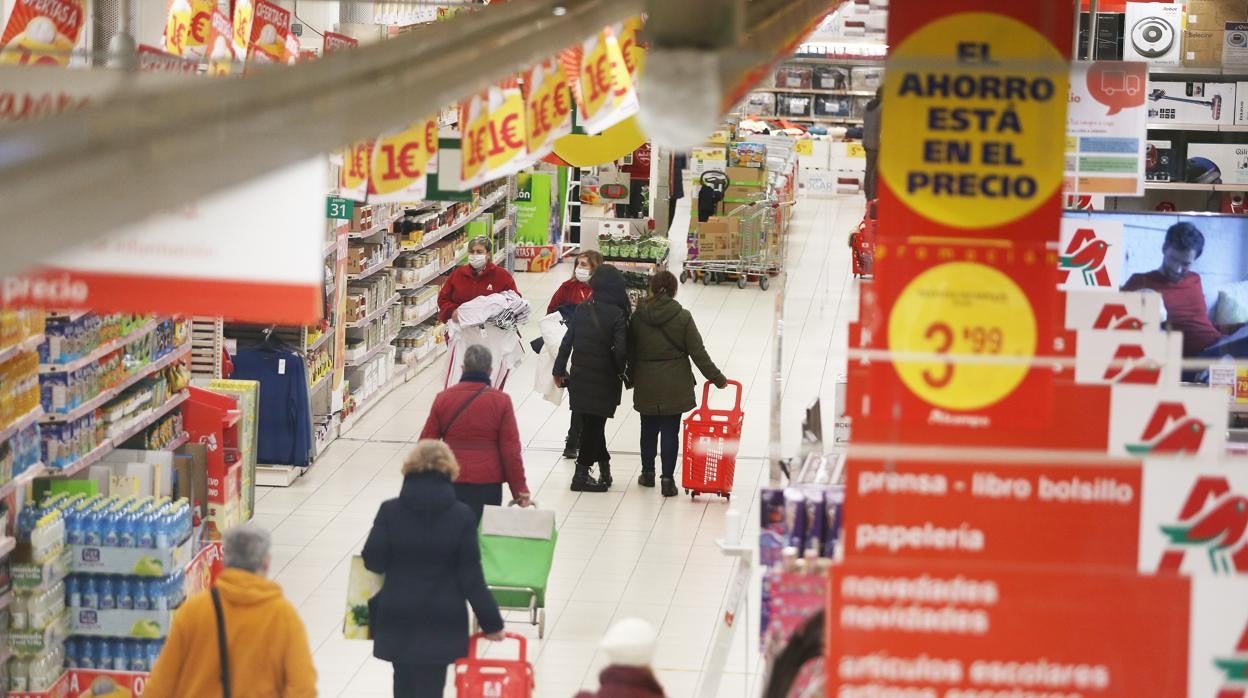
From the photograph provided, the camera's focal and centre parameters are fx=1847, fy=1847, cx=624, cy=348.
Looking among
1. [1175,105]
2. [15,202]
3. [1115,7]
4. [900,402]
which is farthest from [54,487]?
[1115,7]

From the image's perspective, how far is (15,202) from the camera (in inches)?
83.0

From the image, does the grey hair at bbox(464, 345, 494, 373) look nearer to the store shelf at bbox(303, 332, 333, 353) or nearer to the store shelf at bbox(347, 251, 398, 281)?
the store shelf at bbox(303, 332, 333, 353)

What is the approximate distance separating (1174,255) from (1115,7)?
4.48 meters

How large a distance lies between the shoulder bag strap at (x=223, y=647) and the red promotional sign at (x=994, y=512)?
8.61ft

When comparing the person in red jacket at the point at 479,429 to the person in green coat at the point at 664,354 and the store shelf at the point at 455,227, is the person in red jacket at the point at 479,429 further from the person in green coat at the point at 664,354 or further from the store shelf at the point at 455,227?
the store shelf at the point at 455,227

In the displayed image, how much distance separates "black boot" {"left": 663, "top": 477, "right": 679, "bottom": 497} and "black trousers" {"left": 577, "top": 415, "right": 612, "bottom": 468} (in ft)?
1.41

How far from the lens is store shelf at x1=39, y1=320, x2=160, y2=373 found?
8141 millimetres

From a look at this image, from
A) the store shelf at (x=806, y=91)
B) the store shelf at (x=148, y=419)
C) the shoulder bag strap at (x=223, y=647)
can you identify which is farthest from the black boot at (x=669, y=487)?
the store shelf at (x=806, y=91)

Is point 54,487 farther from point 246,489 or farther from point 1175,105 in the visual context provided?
point 1175,105

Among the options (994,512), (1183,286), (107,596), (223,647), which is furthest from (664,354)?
(994,512)

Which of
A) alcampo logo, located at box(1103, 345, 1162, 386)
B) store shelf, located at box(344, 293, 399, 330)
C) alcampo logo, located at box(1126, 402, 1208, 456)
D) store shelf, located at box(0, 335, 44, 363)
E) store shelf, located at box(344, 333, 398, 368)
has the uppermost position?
alcampo logo, located at box(1103, 345, 1162, 386)

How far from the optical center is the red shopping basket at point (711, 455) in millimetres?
12031

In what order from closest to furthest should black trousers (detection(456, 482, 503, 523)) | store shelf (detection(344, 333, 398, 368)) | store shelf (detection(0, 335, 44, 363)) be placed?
1. store shelf (detection(0, 335, 44, 363))
2. black trousers (detection(456, 482, 503, 523))
3. store shelf (detection(344, 333, 398, 368))

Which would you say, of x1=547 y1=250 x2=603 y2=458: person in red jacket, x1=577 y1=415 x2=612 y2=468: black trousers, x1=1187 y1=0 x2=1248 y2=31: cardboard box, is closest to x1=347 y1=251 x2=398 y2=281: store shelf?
x1=547 y1=250 x2=603 y2=458: person in red jacket
